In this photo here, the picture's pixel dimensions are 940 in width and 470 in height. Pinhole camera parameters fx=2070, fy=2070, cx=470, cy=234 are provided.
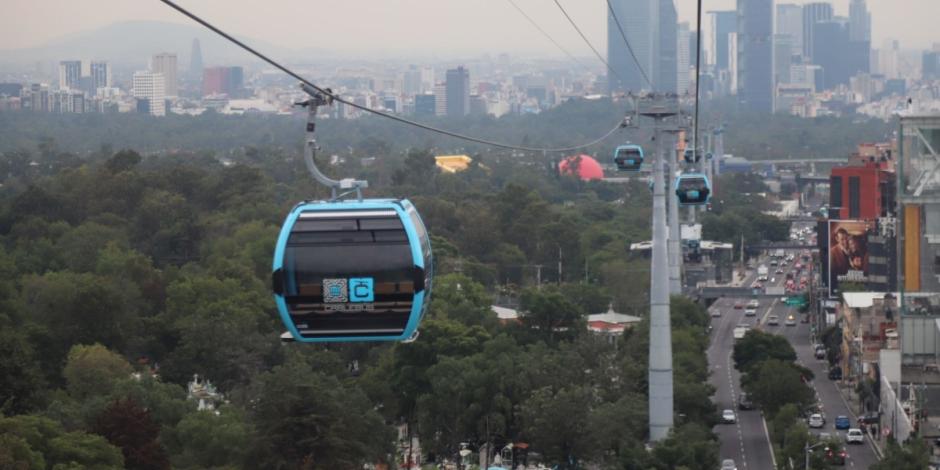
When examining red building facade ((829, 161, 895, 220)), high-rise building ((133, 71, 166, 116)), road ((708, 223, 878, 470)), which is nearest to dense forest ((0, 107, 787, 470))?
road ((708, 223, 878, 470))

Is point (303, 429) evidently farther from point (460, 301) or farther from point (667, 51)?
point (667, 51)

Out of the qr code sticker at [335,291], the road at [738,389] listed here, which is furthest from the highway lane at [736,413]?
the qr code sticker at [335,291]

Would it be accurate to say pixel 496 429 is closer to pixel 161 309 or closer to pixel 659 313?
pixel 659 313

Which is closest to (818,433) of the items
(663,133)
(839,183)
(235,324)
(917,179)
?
(917,179)

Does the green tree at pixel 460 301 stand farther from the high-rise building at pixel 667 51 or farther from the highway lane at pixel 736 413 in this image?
the high-rise building at pixel 667 51

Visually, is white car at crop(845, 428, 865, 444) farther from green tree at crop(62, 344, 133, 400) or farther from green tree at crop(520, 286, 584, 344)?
green tree at crop(62, 344, 133, 400)

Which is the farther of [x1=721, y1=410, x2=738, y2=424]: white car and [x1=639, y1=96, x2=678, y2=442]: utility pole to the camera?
[x1=721, y1=410, x2=738, y2=424]: white car

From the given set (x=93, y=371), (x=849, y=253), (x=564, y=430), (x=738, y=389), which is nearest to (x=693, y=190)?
(x=738, y=389)
